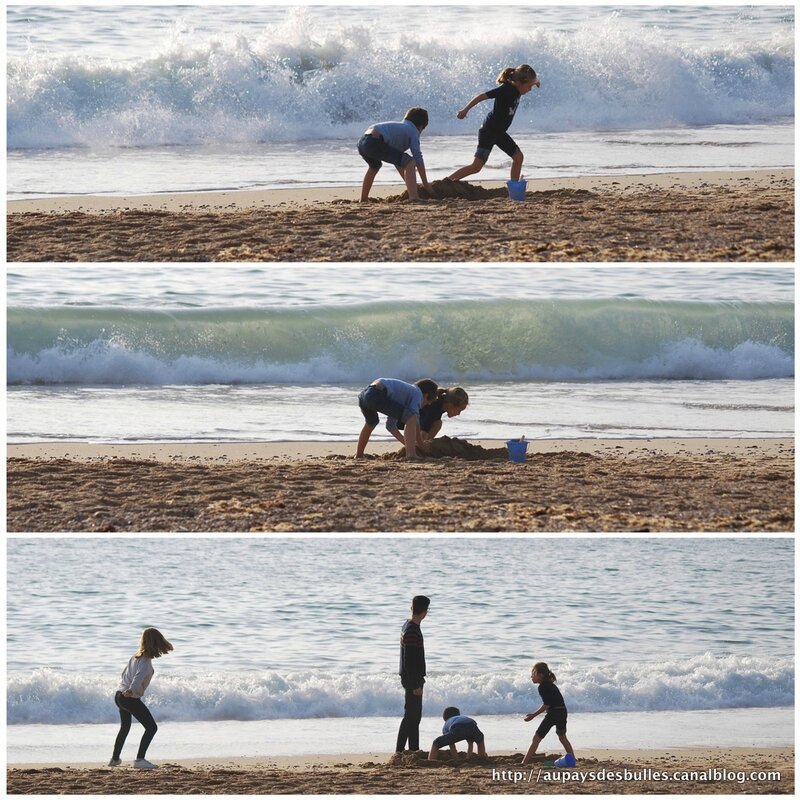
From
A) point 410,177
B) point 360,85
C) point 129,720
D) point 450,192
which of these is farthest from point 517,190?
point 360,85

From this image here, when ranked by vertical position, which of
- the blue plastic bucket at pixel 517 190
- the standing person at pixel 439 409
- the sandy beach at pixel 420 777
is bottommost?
the sandy beach at pixel 420 777

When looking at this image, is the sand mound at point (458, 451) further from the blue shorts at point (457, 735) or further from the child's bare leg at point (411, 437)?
the blue shorts at point (457, 735)

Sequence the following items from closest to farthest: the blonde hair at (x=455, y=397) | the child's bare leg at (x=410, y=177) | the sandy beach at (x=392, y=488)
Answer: the sandy beach at (x=392, y=488) → the blonde hair at (x=455, y=397) → the child's bare leg at (x=410, y=177)

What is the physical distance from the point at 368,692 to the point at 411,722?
1951 mm

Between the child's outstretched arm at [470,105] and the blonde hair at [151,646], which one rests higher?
the child's outstretched arm at [470,105]

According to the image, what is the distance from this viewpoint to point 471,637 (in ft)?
39.4

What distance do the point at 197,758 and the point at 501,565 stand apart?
21.0 ft

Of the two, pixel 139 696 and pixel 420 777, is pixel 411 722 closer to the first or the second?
pixel 420 777

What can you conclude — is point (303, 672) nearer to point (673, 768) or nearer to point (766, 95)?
point (673, 768)

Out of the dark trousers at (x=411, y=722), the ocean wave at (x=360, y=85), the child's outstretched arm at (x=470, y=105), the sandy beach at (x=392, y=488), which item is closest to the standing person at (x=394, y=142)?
the child's outstretched arm at (x=470, y=105)

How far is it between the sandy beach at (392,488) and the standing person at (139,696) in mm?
1092

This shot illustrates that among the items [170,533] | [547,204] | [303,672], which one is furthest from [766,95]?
[170,533]

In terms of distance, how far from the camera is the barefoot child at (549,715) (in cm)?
838

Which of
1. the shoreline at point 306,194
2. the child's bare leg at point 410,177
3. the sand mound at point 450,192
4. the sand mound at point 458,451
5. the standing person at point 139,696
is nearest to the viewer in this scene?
the standing person at point 139,696
